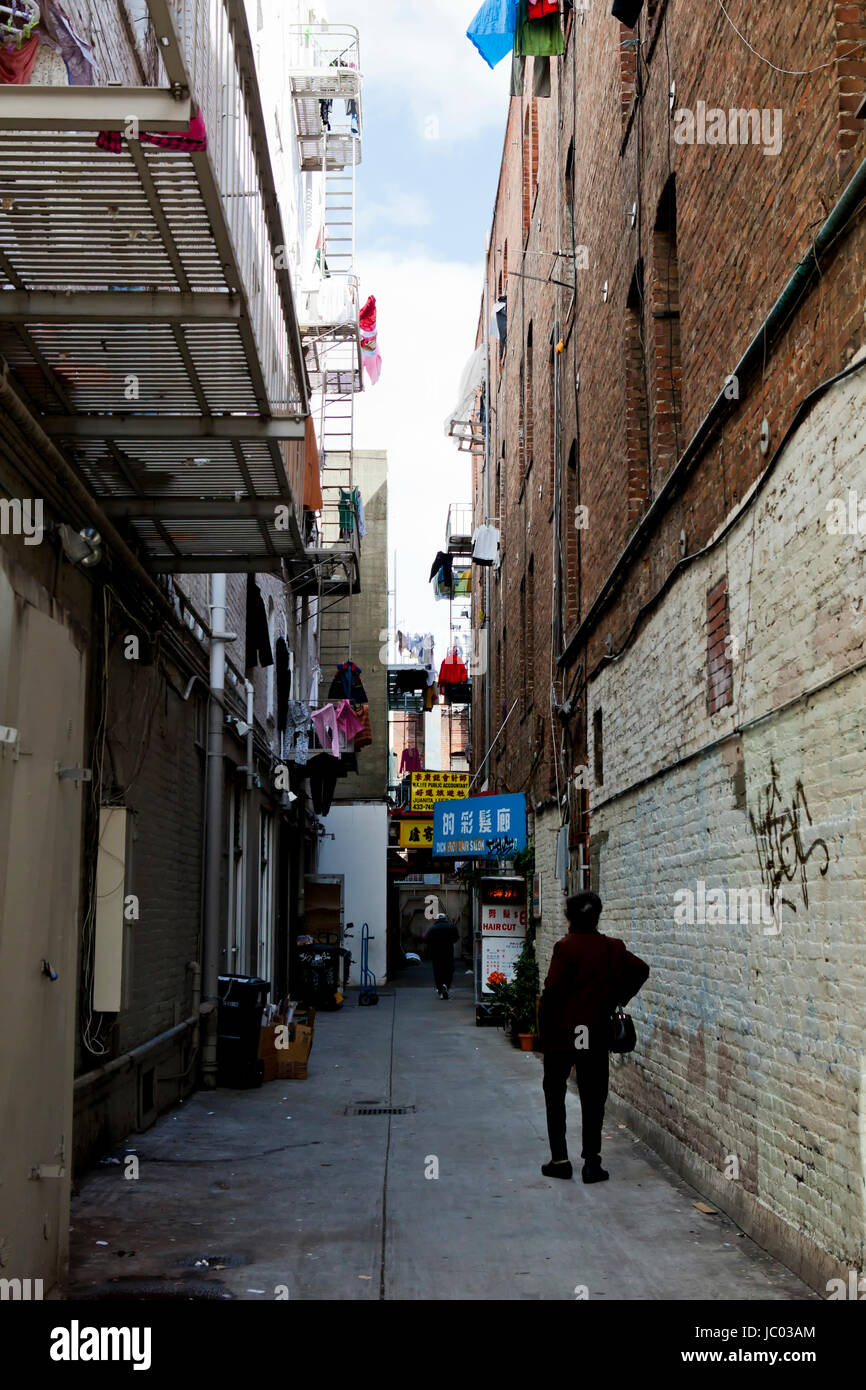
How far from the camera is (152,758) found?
9.77 m

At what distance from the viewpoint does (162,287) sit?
571cm

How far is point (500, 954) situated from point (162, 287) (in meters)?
13.5

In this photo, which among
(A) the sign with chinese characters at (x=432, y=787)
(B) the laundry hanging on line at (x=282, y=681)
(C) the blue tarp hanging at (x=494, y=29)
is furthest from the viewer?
(A) the sign with chinese characters at (x=432, y=787)

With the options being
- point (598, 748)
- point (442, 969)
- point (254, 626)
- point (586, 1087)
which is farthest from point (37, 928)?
point (442, 969)

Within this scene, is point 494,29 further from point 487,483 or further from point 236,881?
point 487,483

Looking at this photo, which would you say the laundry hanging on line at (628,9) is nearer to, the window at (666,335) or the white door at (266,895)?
the window at (666,335)

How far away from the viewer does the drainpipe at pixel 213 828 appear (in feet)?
38.4

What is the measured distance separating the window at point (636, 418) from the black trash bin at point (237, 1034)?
5737 mm

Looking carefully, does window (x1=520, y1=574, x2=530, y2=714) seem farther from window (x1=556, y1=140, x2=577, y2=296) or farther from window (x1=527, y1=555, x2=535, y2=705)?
window (x1=556, y1=140, x2=577, y2=296)

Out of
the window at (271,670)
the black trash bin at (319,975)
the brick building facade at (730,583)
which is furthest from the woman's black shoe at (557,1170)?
the black trash bin at (319,975)

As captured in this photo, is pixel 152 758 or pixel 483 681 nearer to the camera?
pixel 152 758
